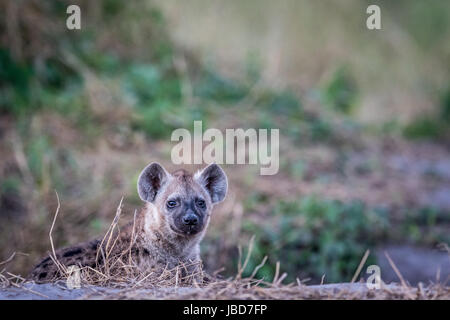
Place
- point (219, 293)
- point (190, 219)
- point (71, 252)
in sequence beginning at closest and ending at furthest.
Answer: point (219, 293) < point (71, 252) < point (190, 219)

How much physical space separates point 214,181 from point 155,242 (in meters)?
0.75

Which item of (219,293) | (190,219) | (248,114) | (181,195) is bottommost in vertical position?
(219,293)

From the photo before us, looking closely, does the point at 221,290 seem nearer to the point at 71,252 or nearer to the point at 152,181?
the point at 71,252

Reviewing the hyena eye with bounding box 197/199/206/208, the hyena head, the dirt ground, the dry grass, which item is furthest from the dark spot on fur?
the hyena eye with bounding box 197/199/206/208

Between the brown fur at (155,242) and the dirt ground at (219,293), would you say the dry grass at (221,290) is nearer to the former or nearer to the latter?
the dirt ground at (219,293)

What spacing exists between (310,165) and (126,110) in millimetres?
2789

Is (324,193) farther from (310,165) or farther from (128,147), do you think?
(128,147)

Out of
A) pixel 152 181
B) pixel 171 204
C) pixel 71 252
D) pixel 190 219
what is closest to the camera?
pixel 71 252

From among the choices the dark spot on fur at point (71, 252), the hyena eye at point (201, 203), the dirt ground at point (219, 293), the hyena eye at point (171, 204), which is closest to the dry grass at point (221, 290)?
the dirt ground at point (219, 293)

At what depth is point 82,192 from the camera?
27.7 ft

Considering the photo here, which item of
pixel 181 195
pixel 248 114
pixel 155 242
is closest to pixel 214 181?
pixel 181 195

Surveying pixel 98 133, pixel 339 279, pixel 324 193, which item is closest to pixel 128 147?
pixel 98 133

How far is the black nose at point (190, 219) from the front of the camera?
5078 mm

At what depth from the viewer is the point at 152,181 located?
543 centimetres
